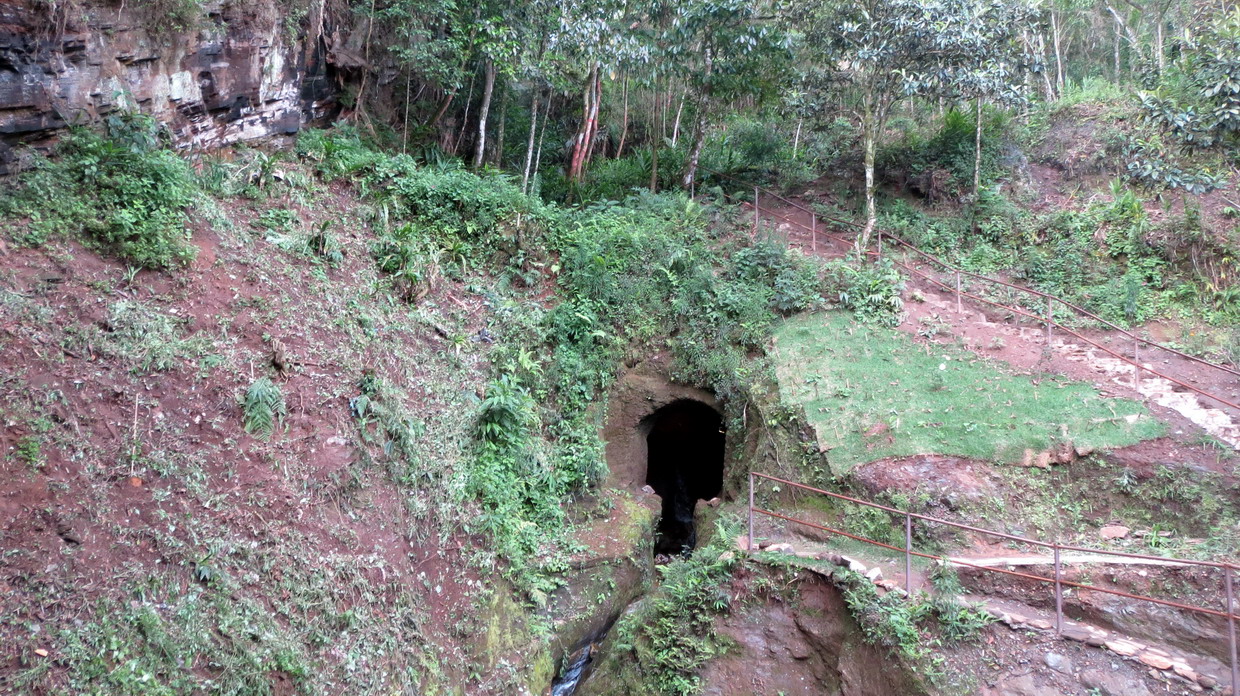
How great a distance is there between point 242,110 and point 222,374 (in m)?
6.94

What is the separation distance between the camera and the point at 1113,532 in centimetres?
1012

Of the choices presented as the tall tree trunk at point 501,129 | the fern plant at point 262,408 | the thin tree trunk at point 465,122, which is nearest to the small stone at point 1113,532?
the fern plant at point 262,408

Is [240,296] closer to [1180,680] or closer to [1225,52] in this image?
[1180,680]

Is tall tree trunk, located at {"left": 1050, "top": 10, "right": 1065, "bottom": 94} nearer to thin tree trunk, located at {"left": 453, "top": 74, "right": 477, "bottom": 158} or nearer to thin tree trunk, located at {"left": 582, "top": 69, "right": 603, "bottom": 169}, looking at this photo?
thin tree trunk, located at {"left": 582, "top": 69, "right": 603, "bottom": 169}

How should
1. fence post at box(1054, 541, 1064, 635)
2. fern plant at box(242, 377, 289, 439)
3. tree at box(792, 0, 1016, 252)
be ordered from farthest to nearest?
tree at box(792, 0, 1016, 252) → fern plant at box(242, 377, 289, 439) → fence post at box(1054, 541, 1064, 635)

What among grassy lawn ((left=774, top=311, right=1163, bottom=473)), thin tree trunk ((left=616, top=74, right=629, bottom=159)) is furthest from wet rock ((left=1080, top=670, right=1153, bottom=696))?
thin tree trunk ((left=616, top=74, right=629, bottom=159))

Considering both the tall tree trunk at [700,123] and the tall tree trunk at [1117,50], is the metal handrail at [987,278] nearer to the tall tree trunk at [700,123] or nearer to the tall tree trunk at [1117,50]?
the tall tree trunk at [700,123]

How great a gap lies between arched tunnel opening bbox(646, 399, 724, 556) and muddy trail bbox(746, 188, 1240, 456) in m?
5.28

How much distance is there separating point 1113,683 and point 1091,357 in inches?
274

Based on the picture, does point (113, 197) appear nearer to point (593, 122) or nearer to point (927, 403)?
point (593, 122)

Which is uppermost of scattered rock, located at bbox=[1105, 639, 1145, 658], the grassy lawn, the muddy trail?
the muddy trail

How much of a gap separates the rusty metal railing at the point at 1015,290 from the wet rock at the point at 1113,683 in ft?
18.8

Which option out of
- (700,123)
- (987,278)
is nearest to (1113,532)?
(987,278)

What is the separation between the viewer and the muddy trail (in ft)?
36.5
